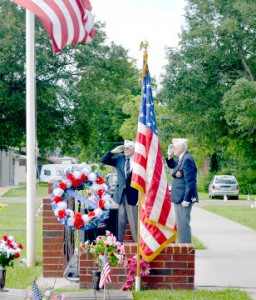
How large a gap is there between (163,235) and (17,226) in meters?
11.2

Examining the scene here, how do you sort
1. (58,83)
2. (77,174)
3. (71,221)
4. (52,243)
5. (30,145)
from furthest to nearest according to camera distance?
(58,83), (30,145), (52,243), (77,174), (71,221)

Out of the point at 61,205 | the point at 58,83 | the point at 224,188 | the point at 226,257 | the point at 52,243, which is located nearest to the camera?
the point at 61,205

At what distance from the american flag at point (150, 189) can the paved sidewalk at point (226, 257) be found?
1077 millimetres

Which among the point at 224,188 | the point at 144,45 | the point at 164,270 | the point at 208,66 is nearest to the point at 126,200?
the point at 164,270

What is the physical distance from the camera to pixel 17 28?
36750mm

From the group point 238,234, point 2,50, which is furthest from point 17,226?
point 2,50

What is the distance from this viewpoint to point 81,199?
8875 millimetres

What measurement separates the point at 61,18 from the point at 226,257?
17.4 feet

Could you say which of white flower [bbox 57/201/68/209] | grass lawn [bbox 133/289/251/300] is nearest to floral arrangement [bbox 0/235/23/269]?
white flower [bbox 57/201/68/209]

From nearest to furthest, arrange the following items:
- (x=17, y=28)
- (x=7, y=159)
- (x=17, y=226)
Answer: (x=17, y=226), (x=17, y=28), (x=7, y=159)

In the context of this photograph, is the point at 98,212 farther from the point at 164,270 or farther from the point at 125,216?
the point at 125,216

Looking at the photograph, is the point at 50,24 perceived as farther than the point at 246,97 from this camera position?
No

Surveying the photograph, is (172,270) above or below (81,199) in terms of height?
below

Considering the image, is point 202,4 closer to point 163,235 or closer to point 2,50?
point 2,50
